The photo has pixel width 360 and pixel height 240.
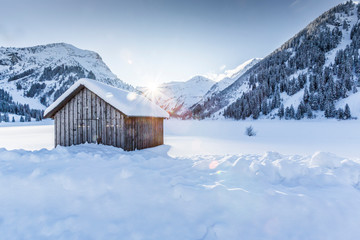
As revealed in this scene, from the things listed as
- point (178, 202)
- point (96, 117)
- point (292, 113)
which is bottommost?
point (178, 202)

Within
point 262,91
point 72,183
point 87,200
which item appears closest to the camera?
point 87,200

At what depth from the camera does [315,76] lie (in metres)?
60.2

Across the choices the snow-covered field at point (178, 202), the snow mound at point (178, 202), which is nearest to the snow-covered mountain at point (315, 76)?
the snow-covered field at point (178, 202)

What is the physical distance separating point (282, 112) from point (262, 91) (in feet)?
73.8

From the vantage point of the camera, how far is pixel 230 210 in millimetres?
3186

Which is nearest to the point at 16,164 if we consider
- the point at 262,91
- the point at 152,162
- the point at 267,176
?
the point at 152,162

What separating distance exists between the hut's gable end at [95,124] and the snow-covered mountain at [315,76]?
5026cm

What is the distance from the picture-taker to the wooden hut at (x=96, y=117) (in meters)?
10.0

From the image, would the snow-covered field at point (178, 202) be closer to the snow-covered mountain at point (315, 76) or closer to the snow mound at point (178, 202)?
the snow mound at point (178, 202)

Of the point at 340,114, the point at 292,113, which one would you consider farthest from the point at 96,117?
the point at 292,113

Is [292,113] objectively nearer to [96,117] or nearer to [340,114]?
[340,114]

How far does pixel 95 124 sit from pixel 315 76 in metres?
76.6

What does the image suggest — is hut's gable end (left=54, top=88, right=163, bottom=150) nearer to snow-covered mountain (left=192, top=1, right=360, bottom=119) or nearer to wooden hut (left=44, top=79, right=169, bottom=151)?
wooden hut (left=44, top=79, right=169, bottom=151)

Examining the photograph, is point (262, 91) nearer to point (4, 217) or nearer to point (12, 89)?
point (4, 217)
